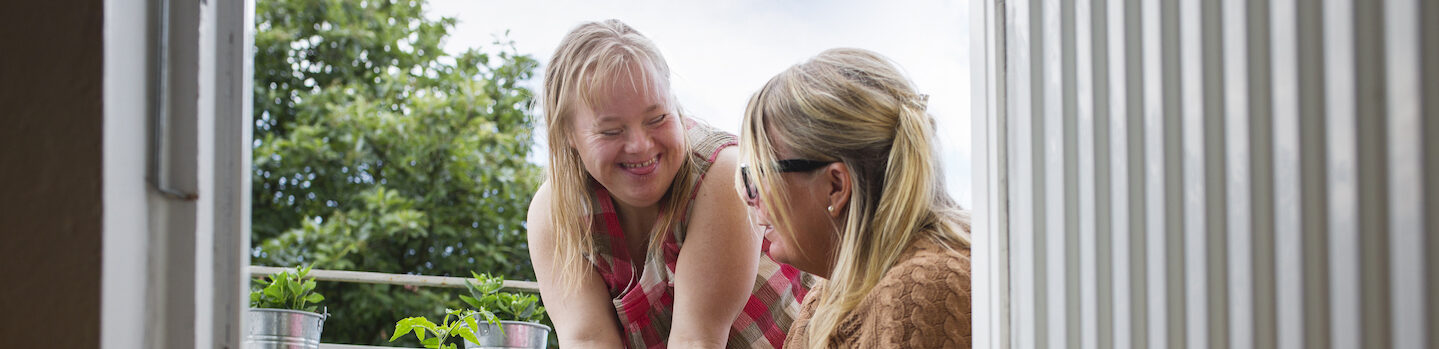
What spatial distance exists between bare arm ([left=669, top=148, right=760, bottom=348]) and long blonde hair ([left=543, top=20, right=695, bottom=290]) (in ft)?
0.16

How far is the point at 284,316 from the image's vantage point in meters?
1.85

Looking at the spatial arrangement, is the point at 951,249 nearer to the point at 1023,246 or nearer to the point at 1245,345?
the point at 1023,246

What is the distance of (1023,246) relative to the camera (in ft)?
2.83

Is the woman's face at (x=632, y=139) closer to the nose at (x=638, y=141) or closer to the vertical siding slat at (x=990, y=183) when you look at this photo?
the nose at (x=638, y=141)

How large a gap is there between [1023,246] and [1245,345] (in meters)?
0.18

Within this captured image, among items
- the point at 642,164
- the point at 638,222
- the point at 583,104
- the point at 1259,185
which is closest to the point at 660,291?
the point at 638,222

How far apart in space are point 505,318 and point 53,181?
4.43 feet

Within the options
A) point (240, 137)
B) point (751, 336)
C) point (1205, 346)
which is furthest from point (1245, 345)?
point (751, 336)

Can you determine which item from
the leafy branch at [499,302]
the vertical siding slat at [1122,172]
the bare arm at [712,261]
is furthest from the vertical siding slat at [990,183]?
the leafy branch at [499,302]

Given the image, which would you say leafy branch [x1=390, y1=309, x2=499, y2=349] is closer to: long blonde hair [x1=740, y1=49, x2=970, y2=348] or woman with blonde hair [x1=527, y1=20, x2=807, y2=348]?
woman with blonde hair [x1=527, y1=20, x2=807, y2=348]

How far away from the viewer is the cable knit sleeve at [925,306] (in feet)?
4.33

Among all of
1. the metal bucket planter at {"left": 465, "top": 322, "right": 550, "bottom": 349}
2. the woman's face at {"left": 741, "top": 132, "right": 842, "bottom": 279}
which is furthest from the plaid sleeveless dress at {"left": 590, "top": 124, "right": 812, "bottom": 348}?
the woman's face at {"left": 741, "top": 132, "right": 842, "bottom": 279}

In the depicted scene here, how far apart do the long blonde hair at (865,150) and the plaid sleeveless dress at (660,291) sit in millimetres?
367

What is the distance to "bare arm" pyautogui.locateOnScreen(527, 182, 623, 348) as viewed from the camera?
1.93 meters
